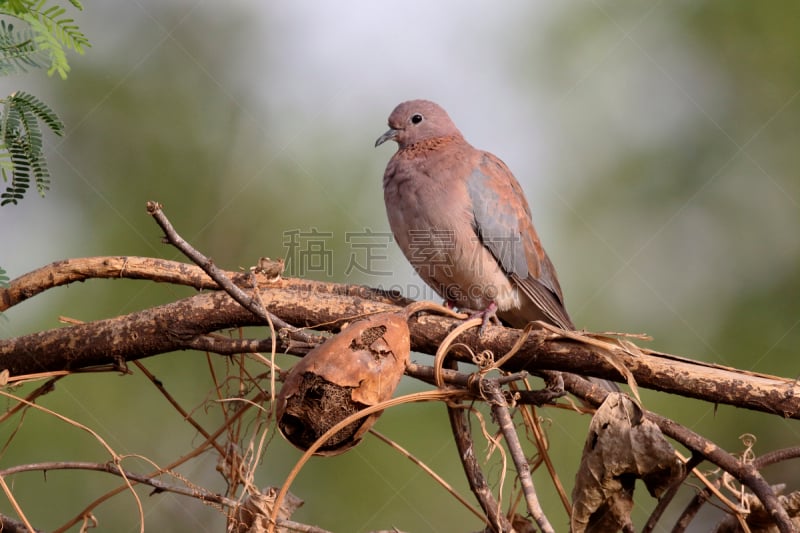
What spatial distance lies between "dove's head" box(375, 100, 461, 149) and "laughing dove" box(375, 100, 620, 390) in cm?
14

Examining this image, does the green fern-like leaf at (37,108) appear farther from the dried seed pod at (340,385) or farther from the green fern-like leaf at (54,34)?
the dried seed pod at (340,385)

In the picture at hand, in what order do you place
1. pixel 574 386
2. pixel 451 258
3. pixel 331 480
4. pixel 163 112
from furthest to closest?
1. pixel 163 112
2. pixel 331 480
3. pixel 451 258
4. pixel 574 386

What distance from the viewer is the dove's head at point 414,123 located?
4.14 meters

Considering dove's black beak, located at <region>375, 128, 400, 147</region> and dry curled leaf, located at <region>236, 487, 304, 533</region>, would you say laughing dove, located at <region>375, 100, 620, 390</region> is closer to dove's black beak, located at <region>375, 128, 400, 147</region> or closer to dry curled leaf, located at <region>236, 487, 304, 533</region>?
dove's black beak, located at <region>375, 128, 400, 147</region>

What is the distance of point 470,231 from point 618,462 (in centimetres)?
208

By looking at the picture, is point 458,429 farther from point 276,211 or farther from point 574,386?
point 276,211

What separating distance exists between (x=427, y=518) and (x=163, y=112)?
2831 mm

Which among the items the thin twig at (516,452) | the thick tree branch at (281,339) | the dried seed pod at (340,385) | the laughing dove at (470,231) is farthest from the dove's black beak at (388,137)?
the thin twig at (516,452)

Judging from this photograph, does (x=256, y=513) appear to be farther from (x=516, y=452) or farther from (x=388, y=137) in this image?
(x=388, y=137)

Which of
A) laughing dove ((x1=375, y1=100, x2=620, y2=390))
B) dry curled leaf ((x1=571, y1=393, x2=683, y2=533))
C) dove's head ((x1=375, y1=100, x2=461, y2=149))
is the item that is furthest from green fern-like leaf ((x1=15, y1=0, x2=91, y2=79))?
dove's head ((x1=375, y1=100, x2=461, y2=149))

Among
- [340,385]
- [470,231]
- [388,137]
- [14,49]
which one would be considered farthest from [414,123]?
[340,385]

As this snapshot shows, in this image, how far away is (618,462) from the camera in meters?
1.59

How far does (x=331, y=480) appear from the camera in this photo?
12.4 feet

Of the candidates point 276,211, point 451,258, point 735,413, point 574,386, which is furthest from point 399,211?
point 735,413
